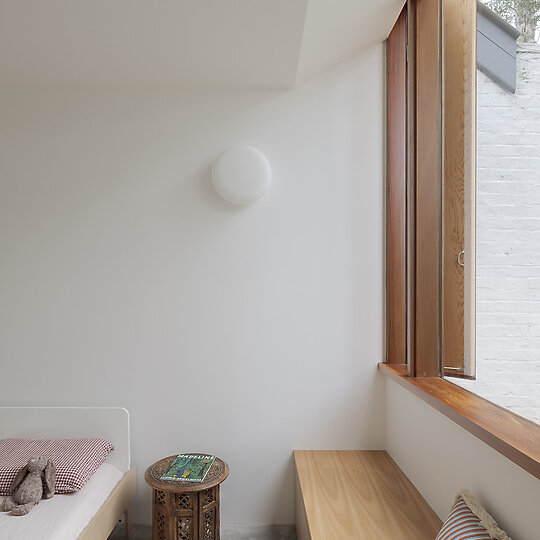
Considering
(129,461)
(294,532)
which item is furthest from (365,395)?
(129,461)

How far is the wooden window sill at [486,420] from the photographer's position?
3.74 feet

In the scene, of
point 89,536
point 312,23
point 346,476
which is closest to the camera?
point 89,536

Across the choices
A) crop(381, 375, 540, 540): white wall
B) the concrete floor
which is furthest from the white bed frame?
crop(381, 375, 540, 540): white wall

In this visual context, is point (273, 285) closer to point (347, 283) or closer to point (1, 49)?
point (347, 283)

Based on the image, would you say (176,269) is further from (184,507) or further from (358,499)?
(358,499)

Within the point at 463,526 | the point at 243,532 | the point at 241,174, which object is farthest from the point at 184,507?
Result: the point at 241,174

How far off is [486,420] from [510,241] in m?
0.53

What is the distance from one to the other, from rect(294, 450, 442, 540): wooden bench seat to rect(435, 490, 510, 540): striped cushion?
0.29 meters

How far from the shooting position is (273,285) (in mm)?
2426

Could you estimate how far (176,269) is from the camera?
7.95 feet

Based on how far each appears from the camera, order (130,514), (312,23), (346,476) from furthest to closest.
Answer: (130,514) < (346,476) < (312,23)

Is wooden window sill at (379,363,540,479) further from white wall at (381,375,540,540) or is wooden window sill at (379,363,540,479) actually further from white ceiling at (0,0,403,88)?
white ceiling at (0,0,403,88)

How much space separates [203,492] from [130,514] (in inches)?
21.7

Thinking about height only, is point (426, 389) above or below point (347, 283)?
below
